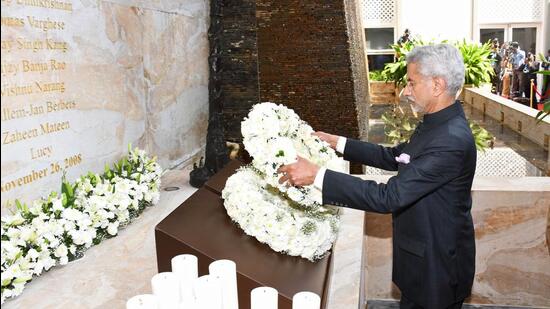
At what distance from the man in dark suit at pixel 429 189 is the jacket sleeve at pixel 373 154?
0.32 m

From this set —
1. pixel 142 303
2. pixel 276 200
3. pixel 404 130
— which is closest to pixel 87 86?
pixel 276 200

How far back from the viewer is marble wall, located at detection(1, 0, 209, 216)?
7.89ft

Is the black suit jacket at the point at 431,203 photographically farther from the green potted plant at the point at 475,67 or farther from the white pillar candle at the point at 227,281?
the green potted plant at the point at 475,67

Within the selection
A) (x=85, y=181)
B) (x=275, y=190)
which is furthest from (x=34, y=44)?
(x=275, y=190)

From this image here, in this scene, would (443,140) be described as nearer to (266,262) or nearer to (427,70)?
(427,70)

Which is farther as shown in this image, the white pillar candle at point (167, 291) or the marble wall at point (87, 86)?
the marble wall at point (87, 86)

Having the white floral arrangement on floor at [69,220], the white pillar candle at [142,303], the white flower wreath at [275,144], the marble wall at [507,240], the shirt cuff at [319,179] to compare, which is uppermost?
the white flower wreath at [275,144]

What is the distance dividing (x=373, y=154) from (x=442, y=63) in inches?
28.9

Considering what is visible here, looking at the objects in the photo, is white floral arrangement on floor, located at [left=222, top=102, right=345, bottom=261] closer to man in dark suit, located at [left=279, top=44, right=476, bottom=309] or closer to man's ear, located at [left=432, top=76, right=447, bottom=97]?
man in dark suit, located at [left=279, top=44, right=476, bottom=309]

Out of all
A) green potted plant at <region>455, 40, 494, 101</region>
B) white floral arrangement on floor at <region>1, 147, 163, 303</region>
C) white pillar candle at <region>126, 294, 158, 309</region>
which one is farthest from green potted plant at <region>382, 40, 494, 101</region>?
white pillar candle at <region>126, 294, 158, 309</region>

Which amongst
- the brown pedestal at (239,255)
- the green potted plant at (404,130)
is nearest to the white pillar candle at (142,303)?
the brown pedestal at (239,255)

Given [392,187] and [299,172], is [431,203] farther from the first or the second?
[299,172]

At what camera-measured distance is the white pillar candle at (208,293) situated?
1.25 m

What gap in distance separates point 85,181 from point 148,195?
1.62 feet
